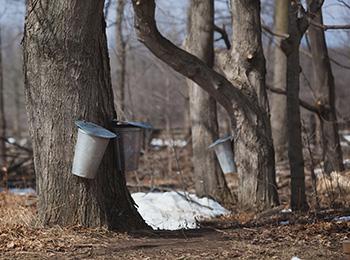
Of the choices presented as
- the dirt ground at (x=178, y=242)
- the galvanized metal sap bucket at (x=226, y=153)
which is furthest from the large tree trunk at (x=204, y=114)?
the dirt ground at (x=178, y=242)

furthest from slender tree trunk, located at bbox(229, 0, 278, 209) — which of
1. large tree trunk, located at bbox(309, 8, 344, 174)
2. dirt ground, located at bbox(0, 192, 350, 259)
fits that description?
large tree trunk, located at bbox(309, 8, 344, 174)

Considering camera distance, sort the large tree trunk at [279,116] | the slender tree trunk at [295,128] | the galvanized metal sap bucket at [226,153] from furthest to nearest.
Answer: the large tree trunk at [279,116] → the galvanized metal sap bucket at [226,153] → the slender tree trunk at [295,128]

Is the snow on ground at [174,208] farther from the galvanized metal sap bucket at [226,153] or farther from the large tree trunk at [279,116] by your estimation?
the large tree trunk at [279,116]

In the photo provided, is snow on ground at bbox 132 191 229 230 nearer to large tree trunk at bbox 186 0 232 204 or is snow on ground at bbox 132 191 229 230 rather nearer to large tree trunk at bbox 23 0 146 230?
large tree trunk at bbox 186 0 232 204

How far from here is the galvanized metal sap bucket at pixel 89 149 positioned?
586 centimetres

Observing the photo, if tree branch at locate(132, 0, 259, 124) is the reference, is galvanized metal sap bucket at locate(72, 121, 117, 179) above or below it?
below

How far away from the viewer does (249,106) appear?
9.17 meters

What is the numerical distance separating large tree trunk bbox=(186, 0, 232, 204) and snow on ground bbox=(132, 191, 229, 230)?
0.53 meters

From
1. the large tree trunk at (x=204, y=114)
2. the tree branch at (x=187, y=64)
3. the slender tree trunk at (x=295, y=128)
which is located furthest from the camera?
the large tree trunk at (x=204, y=114)

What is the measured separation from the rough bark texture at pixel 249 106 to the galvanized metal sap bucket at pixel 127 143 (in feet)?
8.01

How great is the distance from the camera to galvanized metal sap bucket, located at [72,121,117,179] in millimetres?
5859

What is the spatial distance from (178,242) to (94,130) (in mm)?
1319

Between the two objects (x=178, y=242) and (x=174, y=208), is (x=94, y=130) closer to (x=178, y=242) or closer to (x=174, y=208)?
(x=178, y=242)

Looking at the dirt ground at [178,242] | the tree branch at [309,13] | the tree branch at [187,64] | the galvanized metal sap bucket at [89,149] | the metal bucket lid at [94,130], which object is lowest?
the dirt ground at [178,242]
